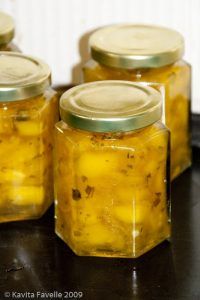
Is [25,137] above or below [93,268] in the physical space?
above

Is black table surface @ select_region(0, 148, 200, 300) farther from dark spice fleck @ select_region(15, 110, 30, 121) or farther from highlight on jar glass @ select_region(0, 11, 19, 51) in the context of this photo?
highlight on jar glass @ select_region(0, 11, 19, 51)

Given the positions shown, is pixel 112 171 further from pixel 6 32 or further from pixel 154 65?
pixel 6 32

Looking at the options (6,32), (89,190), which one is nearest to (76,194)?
(89,190)

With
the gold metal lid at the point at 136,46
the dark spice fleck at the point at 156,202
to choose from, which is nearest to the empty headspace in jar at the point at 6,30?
the gold metal lid at the point at 136,46

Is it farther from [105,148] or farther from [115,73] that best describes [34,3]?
[105,148]

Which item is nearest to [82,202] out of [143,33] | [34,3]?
[143,33]

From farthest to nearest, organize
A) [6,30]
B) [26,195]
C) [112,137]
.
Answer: [6,30] < [26,195] < [112,137]

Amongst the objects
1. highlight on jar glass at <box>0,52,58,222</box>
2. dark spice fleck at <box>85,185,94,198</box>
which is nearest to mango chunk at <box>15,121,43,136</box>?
highlight on jar glass at <box>0,52,58,222</box>

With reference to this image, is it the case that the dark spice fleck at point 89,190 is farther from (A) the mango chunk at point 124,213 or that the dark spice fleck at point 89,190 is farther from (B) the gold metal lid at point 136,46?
(B) the gold metal lid at point 136,46
